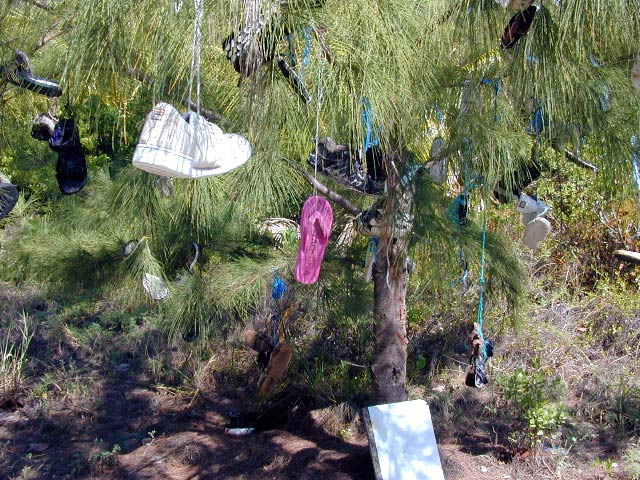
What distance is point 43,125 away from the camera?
9.40 ft

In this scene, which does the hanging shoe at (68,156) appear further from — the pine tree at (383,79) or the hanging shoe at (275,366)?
the hanging shoe at (275,366)

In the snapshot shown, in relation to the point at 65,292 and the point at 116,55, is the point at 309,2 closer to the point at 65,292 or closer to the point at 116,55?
the point at 116,55

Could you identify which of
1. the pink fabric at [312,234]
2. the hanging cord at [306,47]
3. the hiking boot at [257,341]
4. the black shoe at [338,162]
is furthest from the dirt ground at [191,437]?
the hanging cord at [306,47]

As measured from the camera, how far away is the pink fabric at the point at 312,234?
7.61 feet

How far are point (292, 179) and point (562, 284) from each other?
3142mm

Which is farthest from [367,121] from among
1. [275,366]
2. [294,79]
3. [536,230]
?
[275,366]

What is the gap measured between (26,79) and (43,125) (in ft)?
1.29

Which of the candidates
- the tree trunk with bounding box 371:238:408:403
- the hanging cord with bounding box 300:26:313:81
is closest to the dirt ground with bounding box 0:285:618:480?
the tree trunk with bounding box 371:238:408:403

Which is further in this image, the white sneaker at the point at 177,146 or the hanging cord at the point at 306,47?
the hanging cord at the point at 306,47

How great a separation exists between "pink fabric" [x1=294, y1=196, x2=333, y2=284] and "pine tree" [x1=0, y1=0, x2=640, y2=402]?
0.77 feet

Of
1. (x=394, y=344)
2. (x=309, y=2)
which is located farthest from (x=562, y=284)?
(x=309, y=2)

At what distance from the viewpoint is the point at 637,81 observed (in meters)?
2.44

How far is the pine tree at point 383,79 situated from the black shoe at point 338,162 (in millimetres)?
44

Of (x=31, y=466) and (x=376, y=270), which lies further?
(x=31, y=466)
